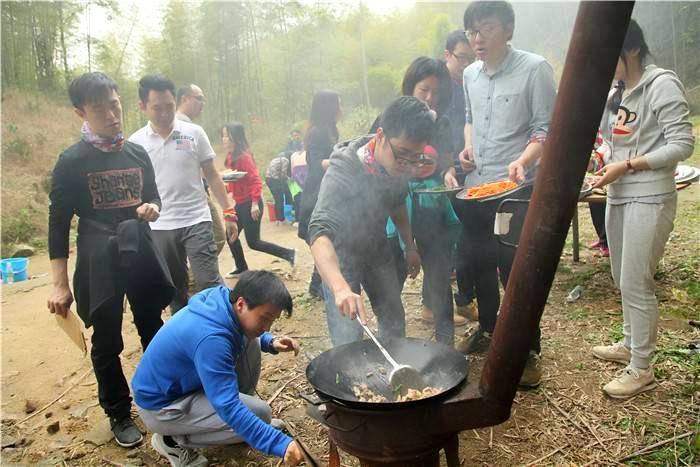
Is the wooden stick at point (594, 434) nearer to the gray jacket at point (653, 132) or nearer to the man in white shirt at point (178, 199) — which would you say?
the gray jacket at point (653, 132)

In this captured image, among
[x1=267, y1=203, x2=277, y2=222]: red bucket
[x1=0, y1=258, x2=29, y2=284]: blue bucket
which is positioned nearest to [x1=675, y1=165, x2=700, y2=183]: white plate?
[x1=267, y1=203, x2=277, y2=222]: red bucket

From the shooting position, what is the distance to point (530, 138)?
3215 mm

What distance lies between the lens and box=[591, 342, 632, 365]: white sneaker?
3.48m

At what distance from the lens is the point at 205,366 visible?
7.88 feet

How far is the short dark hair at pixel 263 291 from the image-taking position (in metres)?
2.56

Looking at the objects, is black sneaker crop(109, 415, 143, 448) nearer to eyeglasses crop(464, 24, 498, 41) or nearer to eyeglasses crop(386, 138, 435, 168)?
eyeglasses crop(386, 138, 435, 168)

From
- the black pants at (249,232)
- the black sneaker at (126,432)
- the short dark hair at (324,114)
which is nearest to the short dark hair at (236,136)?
the black pants at (249,232)

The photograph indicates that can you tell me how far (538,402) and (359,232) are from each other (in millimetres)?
1656

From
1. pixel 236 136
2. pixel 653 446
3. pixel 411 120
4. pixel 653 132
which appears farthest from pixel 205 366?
pixel 236 136

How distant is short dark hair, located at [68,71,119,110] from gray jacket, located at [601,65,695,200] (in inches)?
128

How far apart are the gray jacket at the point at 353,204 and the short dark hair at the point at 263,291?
12.8 inches

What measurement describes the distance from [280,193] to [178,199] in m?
5.82

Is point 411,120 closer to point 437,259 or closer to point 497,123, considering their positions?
point 497,123

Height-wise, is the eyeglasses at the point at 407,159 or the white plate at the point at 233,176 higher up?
the eyeglasses at the point at 407,159
